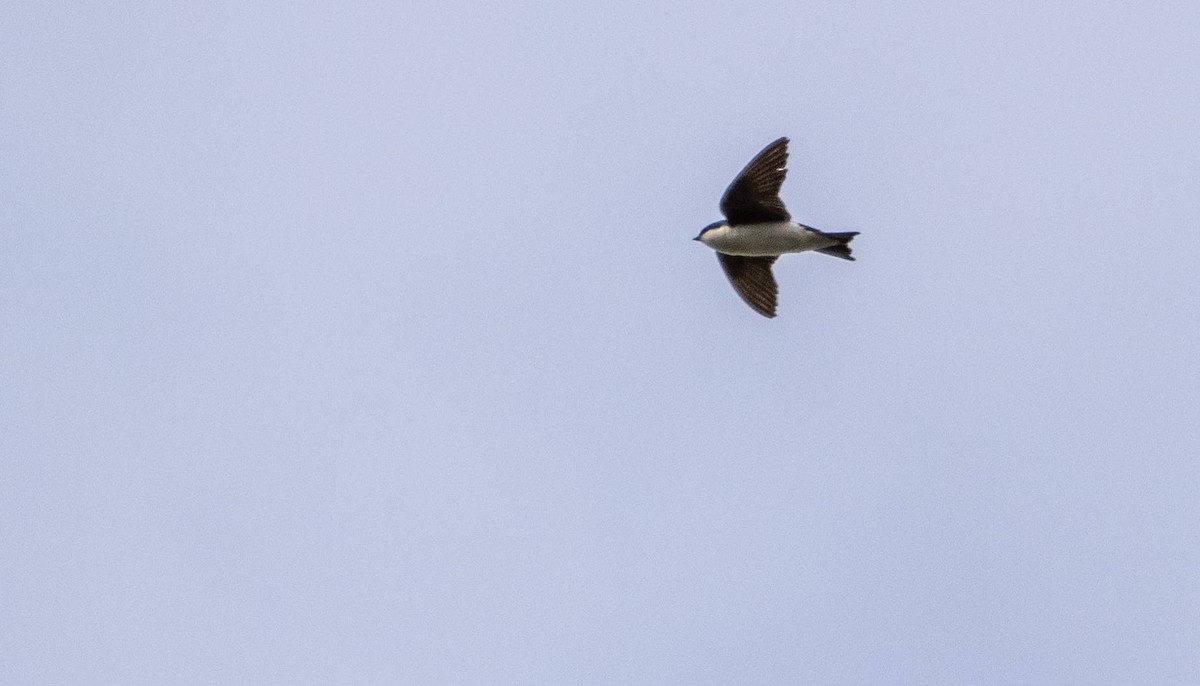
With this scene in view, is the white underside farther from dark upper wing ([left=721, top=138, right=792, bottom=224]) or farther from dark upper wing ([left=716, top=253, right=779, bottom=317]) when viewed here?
dark upper wing ([left=716, top=253, right=779, bottom=317])

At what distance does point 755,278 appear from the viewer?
1822 centimetres

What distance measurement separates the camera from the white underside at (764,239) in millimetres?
17125

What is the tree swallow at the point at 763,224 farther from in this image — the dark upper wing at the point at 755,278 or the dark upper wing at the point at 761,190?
the dark upper wing at the point at 755,278

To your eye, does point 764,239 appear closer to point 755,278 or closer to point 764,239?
point 764,239

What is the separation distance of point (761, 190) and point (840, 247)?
90cm

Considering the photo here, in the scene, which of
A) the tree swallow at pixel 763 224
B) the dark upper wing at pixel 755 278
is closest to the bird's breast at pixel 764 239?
the tree swallow at pixel 763 224

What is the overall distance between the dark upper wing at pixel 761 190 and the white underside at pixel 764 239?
0.09 metres

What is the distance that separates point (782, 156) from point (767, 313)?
70.2 inches

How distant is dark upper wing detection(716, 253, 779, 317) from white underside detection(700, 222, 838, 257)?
30 cm

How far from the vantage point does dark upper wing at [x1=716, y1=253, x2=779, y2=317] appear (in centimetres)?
1819

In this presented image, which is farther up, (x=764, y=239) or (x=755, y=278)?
(x=764, y=239)

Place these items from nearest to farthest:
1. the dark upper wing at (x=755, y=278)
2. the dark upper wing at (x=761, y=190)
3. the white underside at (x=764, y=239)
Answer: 1. the dark upper wing at (x=761, y=190)
2. the white underside at (x=764, y=239)
3. the dark upper wing at (x=755, y=278)

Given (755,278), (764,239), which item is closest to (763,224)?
(764,239)

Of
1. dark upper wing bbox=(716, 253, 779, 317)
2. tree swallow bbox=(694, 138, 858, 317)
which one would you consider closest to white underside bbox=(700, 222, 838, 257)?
tree swallow bbox=(694, 138, 858, 317)
